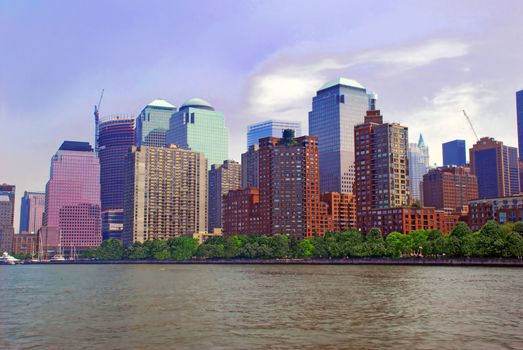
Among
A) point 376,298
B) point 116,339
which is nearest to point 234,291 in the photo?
point 376,298

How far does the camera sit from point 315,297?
104 m

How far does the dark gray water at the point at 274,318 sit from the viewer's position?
200 ft

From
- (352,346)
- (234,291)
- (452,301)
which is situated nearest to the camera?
(352,346)

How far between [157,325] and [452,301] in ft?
150

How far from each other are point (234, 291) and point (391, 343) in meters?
65.4

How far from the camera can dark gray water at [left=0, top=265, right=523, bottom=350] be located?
60.9 metres

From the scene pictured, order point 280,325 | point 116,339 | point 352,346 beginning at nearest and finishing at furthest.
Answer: point 352,346
point 116,339
point 280,325

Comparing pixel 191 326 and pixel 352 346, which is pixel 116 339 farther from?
pixel 352 346

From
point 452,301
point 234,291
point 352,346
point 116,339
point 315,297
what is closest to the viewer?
point 352,346

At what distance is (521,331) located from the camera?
65.2 m

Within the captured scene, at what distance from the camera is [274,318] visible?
77625 mm

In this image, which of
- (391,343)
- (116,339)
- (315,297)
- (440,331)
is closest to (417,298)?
(315,297)

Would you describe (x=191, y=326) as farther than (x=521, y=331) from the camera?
Yes

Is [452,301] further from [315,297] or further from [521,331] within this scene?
[521,331]
